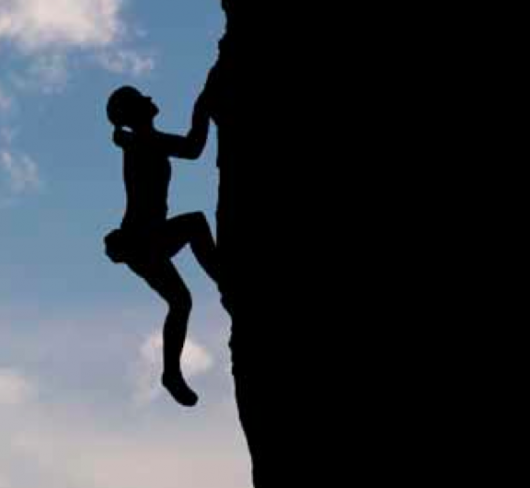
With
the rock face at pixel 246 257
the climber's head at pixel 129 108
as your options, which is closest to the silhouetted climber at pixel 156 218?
the climber's head at pixel 129 108

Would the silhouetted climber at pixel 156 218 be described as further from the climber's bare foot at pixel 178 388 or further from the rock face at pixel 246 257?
the rock face at pixel 246 257

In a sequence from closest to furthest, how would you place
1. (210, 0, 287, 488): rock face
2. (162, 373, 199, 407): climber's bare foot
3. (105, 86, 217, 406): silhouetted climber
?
1. (210, 0, 287, 488): rock face
2. (105, 86, 217, 406): silhouetted climber
3. (162, 373, 199, 407): climber's bare foot

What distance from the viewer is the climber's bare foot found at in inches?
300

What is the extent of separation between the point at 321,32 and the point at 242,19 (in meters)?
0.94

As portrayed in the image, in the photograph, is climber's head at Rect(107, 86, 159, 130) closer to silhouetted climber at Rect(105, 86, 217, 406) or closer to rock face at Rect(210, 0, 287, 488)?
silhouetted climber at Rect(105, 86, 217, 406)

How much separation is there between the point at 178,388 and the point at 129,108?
2.29 metres

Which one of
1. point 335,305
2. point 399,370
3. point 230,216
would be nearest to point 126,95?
point 230,216

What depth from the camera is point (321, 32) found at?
19.3 feet

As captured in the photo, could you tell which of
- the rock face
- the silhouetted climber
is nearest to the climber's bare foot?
the silhouetted climber

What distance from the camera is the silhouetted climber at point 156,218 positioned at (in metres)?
7.25

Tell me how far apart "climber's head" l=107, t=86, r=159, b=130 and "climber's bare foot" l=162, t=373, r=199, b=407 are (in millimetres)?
2041

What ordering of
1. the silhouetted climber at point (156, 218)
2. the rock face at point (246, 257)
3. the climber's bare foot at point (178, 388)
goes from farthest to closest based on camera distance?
1. the climber's bare foot at point (178, 388)
2. the silhouetted climber at point (156, 218)
3. the rock face at point (246, 257)

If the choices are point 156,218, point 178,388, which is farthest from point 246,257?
point 178,388

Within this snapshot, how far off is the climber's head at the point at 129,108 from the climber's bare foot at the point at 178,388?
2041 mm
